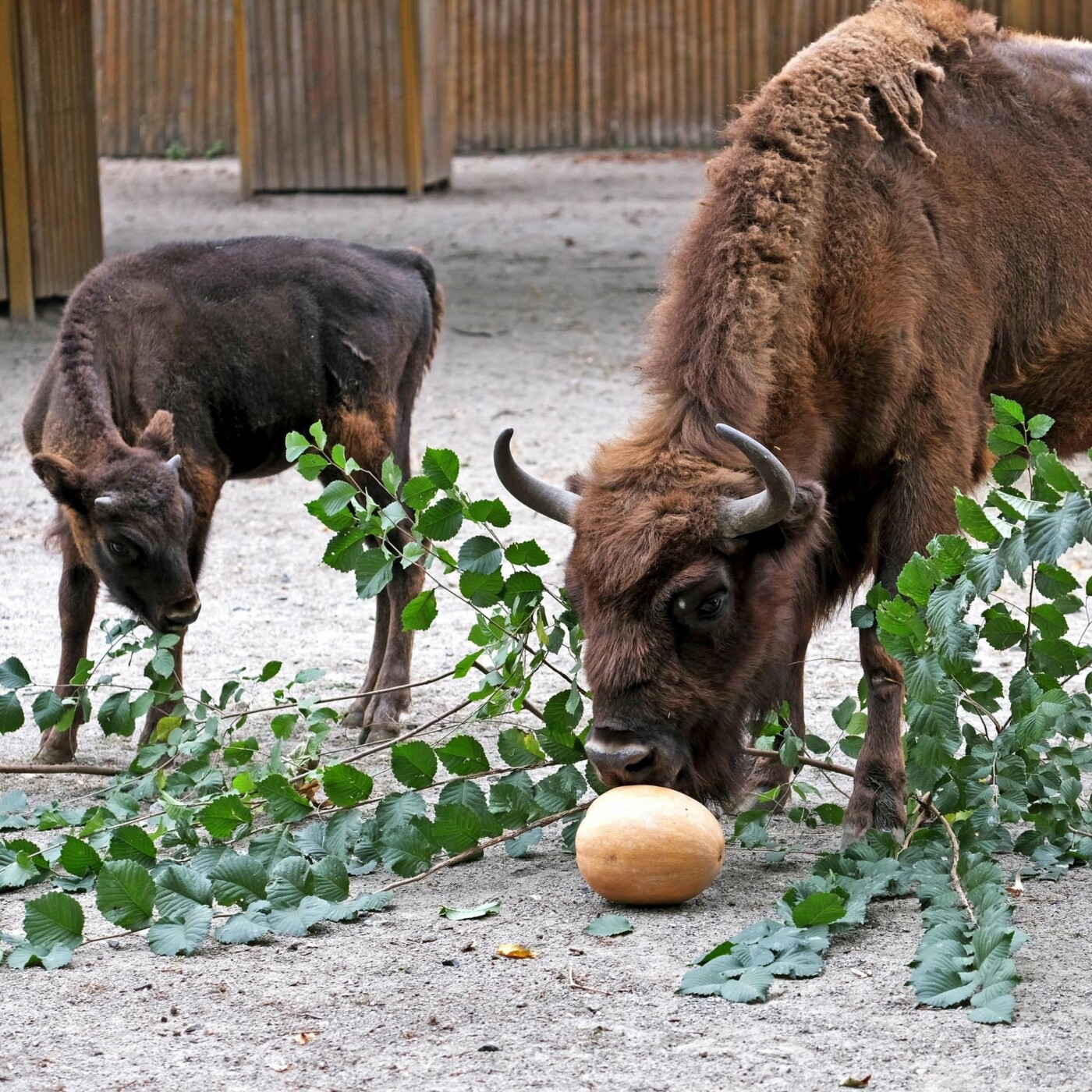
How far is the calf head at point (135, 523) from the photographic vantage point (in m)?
5.00

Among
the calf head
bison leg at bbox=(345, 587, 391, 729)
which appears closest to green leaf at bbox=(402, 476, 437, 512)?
the calf head

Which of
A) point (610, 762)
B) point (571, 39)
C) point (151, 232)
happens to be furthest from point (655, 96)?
point (610, 762)

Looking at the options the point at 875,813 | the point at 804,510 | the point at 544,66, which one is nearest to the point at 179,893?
the point at 804,510

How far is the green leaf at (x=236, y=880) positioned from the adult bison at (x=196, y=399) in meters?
1.60

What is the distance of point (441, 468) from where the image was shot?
13.7 ft

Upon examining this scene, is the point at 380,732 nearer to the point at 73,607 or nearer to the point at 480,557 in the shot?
the point at 73,607

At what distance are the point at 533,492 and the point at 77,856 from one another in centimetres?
140

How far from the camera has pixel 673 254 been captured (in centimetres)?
427

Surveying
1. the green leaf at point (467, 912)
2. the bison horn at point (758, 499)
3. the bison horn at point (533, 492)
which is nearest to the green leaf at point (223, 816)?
the green leaf at point (467, 912)

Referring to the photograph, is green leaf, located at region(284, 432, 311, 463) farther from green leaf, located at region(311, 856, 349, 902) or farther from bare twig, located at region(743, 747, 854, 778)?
bare twig, located at region(743, 747, 854, 778)

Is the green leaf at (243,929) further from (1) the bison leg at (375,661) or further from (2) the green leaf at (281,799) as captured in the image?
(1) the bison leg at (375,661)

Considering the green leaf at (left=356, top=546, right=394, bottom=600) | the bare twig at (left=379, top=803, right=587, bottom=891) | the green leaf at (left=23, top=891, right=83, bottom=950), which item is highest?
the green leaf at (left=356, top=546, right=394, bottom=600)

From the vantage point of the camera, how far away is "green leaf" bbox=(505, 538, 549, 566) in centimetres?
A: 421

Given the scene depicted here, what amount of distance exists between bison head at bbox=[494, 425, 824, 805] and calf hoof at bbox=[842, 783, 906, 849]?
18.4 inches
